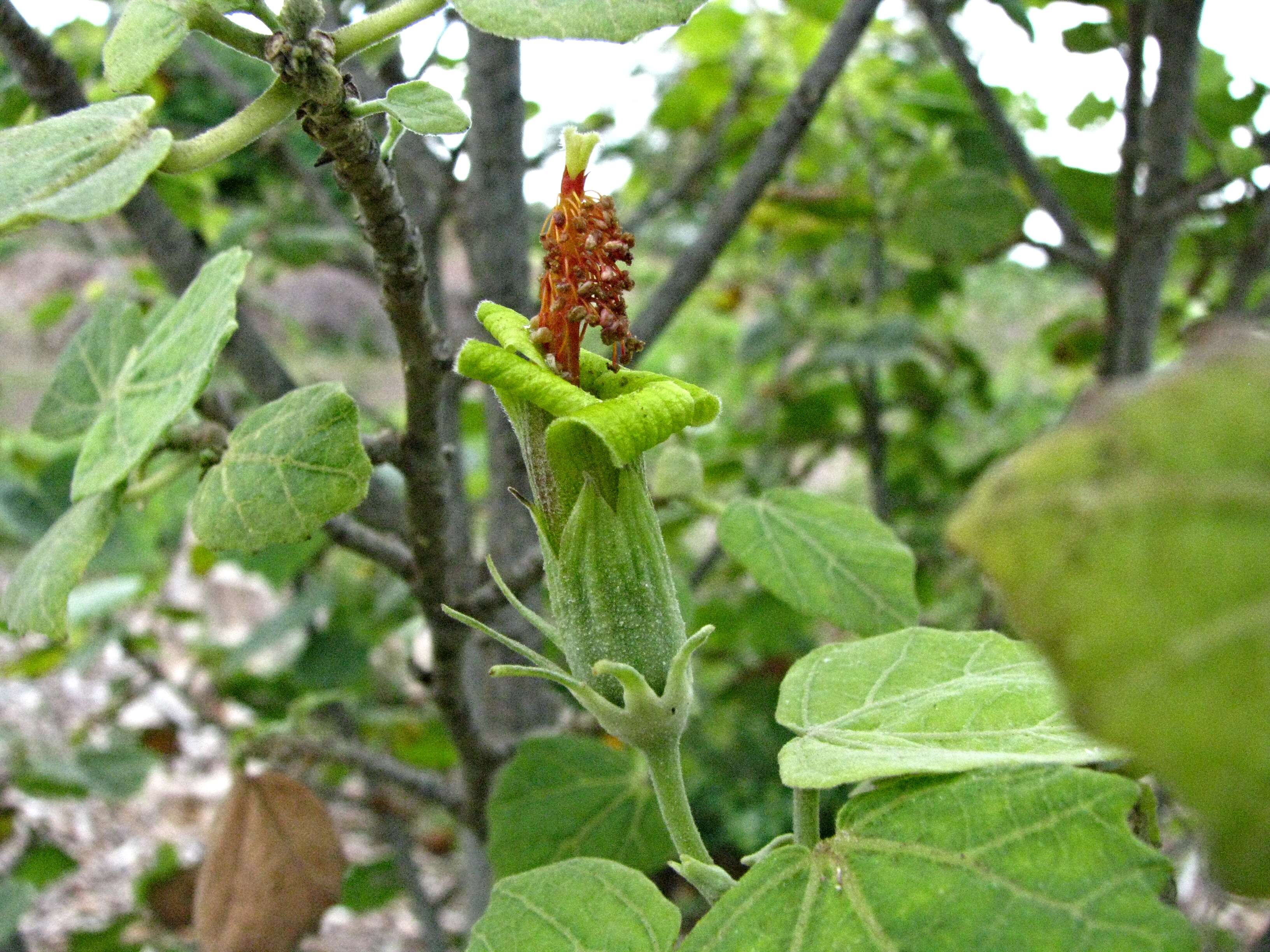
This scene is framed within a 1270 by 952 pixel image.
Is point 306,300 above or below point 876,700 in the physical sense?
below

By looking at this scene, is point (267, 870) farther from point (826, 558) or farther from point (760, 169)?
point (760, 169)

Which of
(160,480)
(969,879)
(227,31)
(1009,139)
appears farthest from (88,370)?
(1009,139)

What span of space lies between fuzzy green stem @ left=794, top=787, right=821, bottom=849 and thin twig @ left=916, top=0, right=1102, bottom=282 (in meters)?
0.94

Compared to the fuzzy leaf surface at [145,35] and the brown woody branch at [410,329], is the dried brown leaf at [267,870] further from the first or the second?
the fuzzy leaf surface at [145,35]

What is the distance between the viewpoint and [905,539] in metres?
1.70

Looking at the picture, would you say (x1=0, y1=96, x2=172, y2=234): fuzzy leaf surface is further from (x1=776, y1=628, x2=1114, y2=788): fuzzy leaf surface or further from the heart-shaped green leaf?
(x1=776, y1=628, x2=1114, y2=788): fuzzy leaf surface

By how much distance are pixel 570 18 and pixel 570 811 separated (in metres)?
0.65

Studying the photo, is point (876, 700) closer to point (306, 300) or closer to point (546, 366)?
point (546, 366)

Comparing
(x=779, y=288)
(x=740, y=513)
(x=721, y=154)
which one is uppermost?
(x=721, y=154)

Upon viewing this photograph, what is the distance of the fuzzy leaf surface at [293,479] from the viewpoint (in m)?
0.56

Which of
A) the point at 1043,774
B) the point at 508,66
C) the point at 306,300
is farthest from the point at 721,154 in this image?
the point at 306,300

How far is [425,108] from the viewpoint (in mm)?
478

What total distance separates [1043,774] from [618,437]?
0.23 meters

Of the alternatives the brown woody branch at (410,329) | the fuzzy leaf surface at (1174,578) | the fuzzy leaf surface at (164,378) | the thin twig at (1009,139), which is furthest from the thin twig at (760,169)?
the fuzzy leaf surface at (1174,578)
